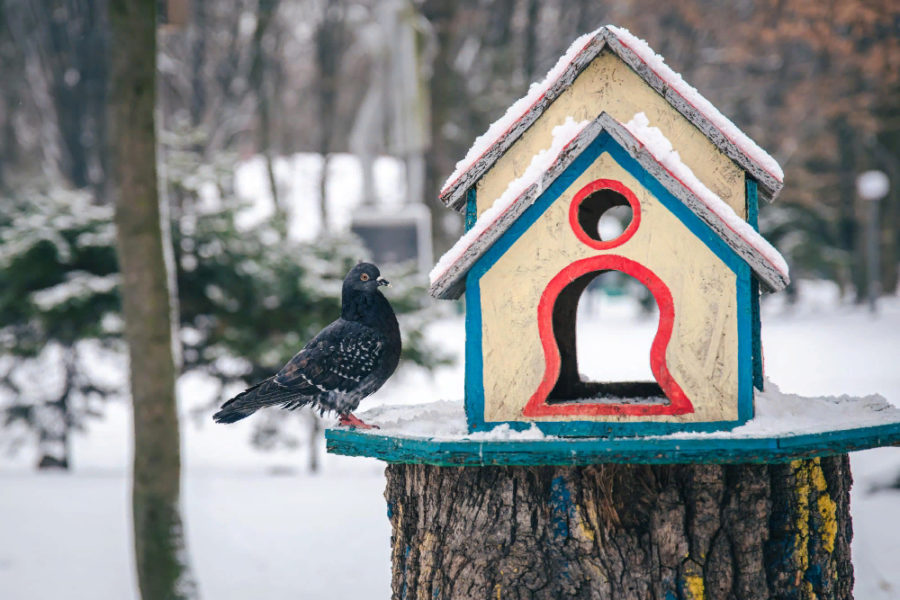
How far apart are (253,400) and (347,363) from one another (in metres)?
0.27

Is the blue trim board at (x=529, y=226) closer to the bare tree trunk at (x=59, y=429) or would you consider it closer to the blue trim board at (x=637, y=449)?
the blue trim board at (x=637, y=449)

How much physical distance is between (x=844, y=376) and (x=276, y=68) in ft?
42.7

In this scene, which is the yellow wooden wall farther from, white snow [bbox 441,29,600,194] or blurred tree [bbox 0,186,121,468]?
blurred tree [bbox 0,186,121,468]

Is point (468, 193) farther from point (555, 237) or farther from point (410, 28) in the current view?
point (410, 28)

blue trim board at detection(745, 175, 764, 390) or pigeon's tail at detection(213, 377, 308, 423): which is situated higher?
blue trim board at detection(745, 175, 764, 390)

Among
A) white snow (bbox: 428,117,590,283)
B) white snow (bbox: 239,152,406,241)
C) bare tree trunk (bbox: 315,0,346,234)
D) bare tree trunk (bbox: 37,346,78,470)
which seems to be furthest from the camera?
white snow (bbox: 239,152,406,241)

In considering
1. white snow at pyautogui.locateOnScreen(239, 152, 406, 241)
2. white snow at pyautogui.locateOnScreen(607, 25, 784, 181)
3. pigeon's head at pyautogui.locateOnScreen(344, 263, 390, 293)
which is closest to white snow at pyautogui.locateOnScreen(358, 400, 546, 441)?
pigeon's head at pyautogui.locateOnScreen(344, 263, 390, 293)

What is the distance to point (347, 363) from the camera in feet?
8.48

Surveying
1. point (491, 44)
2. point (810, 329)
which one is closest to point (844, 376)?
point (810, 329)

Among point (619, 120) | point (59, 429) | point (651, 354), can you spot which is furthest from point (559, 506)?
point (59, 429)

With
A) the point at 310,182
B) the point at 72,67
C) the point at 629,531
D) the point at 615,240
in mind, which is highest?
the point at 310,182

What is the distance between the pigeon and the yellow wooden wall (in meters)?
0.33

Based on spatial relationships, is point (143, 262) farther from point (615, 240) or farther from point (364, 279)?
point (615, 240)

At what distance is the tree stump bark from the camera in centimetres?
238
